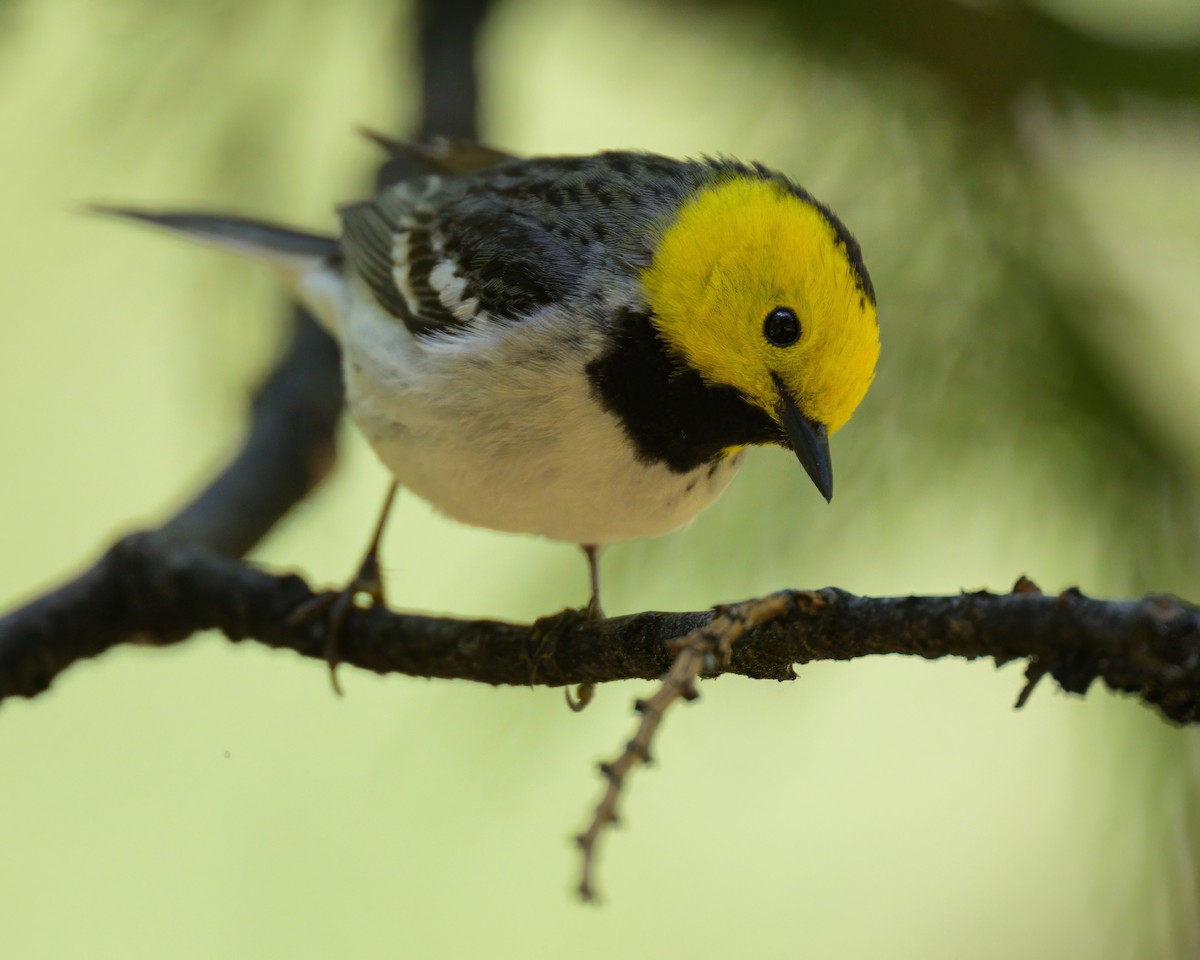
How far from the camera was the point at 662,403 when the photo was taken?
2020 millimetres

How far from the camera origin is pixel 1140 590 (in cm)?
178

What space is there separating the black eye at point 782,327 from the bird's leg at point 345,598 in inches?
38.0

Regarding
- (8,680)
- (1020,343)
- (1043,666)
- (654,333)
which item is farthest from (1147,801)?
(8,680)

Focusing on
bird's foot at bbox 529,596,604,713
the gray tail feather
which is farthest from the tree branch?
the gray tail feather

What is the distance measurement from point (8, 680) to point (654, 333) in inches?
49.1

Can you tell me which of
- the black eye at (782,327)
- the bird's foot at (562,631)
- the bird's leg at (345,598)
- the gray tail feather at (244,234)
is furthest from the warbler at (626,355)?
the gray tail feather at (244,234)

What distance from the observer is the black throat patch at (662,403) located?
6.61 feet

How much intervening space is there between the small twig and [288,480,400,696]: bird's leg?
1.31 meters

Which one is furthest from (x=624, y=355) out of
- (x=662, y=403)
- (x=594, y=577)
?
(x=594, y=577)

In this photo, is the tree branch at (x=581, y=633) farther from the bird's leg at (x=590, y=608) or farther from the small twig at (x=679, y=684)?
the bird's leg at (x=590, y=608)

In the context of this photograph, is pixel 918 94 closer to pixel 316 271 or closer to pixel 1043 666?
pixel 1043 666

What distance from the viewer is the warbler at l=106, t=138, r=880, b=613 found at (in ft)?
6.23

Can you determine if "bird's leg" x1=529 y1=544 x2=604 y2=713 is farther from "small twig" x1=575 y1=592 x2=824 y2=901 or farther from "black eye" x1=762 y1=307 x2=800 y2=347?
"small twig" x1=575 y1=592 x2=824 y2=901

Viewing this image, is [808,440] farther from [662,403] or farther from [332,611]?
[332,611]
